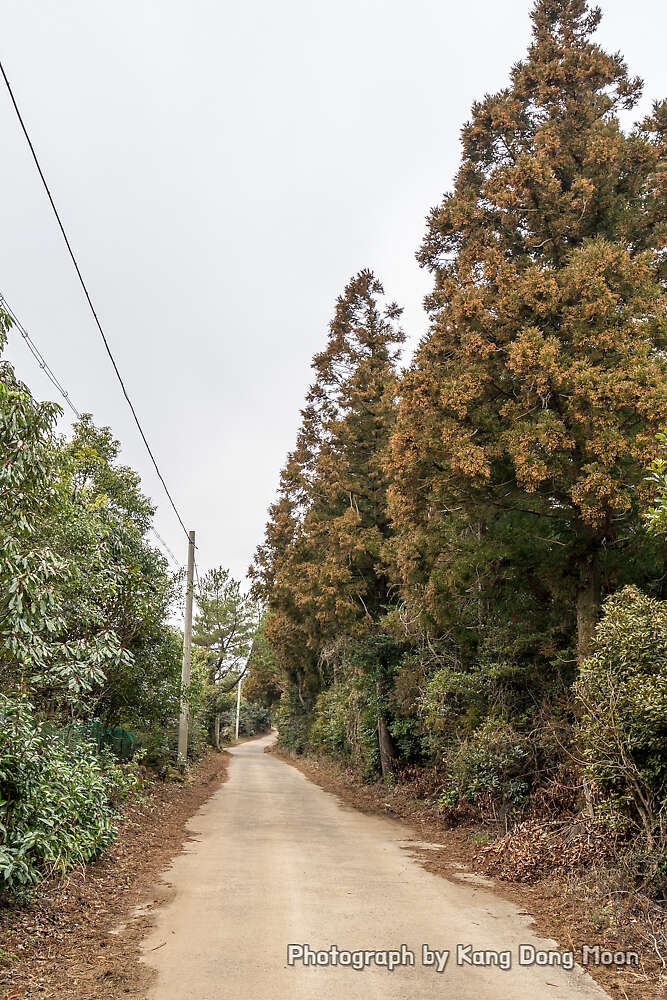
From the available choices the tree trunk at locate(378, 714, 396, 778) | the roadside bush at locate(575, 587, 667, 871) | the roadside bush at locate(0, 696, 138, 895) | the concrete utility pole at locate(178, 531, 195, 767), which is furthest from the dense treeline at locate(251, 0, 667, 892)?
the concrete utility pole at locate(178, 531, 195, 767)

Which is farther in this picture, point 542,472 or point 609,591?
point 609,591

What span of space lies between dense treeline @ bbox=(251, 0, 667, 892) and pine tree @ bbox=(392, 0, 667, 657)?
0.10 feet

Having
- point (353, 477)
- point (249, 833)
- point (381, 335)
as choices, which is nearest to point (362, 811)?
point (249, 833)

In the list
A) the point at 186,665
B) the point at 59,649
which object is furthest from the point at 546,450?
the point at 186,665

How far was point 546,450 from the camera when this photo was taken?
28.0 ft

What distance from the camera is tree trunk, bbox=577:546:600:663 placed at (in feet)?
30.1

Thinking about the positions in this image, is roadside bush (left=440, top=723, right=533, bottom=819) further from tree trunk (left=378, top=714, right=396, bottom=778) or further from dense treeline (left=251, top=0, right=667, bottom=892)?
tree trunk (left=378, top=714, right=396, bottom=778)

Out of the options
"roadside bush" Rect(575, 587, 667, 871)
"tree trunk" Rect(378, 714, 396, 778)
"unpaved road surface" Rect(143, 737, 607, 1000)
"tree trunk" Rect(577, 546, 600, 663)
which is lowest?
"unpaved road surface" Rect(143, 737, 607, 1000)

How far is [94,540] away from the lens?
984 centimetres

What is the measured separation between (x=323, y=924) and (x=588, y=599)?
17.1ft

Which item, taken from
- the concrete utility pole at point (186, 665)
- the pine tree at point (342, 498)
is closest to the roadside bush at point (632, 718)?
the pine tree at point (342, 498)

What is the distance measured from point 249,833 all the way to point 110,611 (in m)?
4.39

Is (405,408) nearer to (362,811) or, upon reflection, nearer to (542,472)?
(542,472)

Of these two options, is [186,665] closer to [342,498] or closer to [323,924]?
[342,498]
